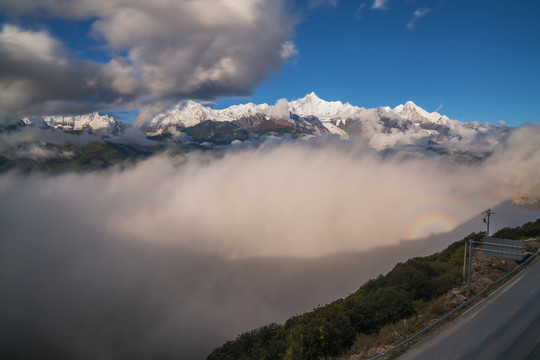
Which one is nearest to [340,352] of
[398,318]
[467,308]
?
[398,318]

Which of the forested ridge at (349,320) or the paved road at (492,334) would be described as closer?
the paved road at (492,334)

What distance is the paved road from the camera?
2112 centimetres

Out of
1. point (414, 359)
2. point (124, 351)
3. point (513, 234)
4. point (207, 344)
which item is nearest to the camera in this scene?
point (414, 359)

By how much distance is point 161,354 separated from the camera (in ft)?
563

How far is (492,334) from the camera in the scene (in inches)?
933

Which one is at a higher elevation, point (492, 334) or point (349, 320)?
point (492, 334)

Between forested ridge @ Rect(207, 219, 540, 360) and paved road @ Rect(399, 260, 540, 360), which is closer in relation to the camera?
paved road @ Rect(399, 260, 540, 360)

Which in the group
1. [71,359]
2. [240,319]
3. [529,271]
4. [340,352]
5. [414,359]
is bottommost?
[71,359]

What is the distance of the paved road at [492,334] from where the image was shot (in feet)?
69.3

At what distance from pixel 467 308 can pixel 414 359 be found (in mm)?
12751

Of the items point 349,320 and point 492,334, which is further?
point 349,320

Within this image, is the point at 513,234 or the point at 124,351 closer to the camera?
the point at 513,234

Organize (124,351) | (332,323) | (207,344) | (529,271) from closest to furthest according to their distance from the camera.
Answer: (332,323)
(529,271)
(207,344)
(124,351)

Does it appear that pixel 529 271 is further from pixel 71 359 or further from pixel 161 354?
pixel 71 359
